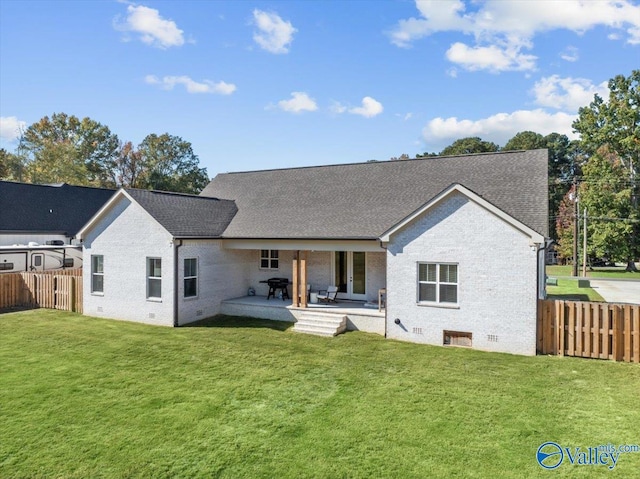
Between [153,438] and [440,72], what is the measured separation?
1968cm

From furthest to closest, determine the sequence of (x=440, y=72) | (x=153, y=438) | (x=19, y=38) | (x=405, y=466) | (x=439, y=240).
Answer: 1. (x=440, y=72)
2. (x=19, y=38)
3. (x=439, y=240)
4. (x=153, y=438)
5. (x=405, y=466)

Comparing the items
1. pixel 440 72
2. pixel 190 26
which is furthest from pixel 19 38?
pixel 440 72

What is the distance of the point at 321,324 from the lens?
46.8 ft

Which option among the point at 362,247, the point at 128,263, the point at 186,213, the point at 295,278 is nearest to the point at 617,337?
the point at 362,247

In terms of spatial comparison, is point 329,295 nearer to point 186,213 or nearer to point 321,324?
point 321,324

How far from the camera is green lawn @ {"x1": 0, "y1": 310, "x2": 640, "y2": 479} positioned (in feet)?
19.5

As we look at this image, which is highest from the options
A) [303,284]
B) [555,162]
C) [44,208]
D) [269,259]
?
[555,162]

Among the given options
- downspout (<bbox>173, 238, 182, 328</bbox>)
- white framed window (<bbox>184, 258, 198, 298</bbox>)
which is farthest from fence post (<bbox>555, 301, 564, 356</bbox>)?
downspout (<bbox>173, 238, 182, 328</bbox>)

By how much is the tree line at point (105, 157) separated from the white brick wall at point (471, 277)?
50.5 metres

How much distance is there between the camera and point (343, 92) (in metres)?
20.1

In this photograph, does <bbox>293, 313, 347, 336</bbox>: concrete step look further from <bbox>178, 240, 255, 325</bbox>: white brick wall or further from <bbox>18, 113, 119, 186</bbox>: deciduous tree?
<bbox>18, 113, 119, 186</bbox>: deciduous tree

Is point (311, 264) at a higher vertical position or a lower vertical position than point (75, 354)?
higher

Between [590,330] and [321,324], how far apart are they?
27.4 feet

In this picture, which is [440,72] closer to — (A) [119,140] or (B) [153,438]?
(B) [153,438]
